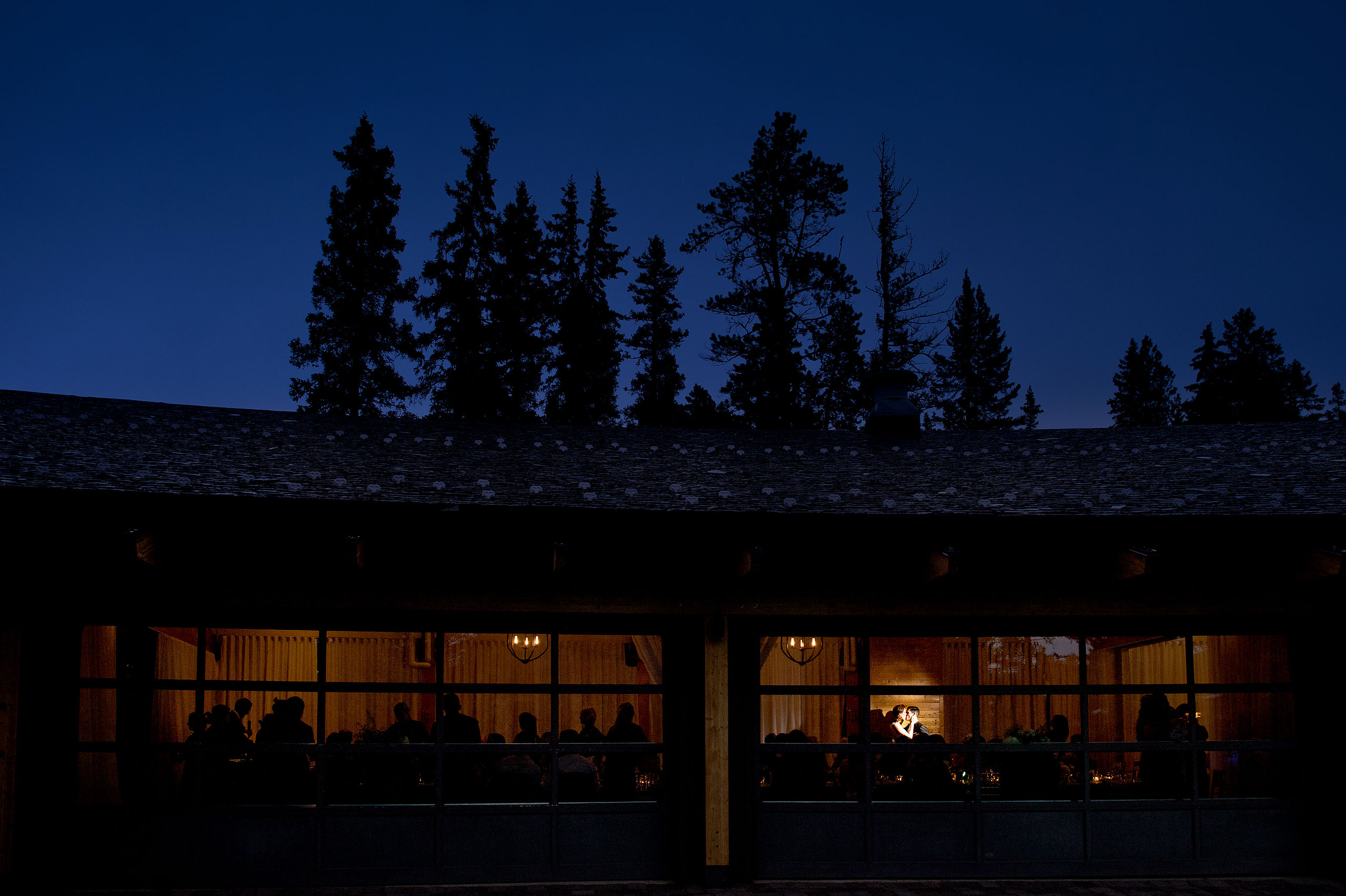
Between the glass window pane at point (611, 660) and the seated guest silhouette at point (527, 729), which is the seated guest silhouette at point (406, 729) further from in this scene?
the glass window pane at point (611, 660)

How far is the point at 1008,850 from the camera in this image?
9.26 metres

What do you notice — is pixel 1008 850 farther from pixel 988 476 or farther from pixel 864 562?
pixel 988 476

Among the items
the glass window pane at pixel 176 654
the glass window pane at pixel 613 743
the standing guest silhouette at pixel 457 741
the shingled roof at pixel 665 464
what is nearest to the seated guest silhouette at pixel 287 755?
the glass window pane at pixel 176 654

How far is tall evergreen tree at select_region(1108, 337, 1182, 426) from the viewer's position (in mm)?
43031

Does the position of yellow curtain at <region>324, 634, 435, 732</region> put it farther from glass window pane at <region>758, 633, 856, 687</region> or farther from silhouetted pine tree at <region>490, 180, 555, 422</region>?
silhouetted pine tree at <region>490, 180, 555, 422</region>

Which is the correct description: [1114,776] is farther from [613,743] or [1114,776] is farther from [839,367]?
[839,367]

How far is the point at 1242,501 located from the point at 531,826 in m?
6.76

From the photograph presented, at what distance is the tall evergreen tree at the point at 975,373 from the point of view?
36.9 meters

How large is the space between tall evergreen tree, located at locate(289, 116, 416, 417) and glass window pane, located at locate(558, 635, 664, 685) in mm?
18874

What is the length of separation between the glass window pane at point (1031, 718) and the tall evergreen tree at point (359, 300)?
2048cm

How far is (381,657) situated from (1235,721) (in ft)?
25.1

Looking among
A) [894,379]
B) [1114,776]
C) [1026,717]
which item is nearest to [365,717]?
[1026,717]

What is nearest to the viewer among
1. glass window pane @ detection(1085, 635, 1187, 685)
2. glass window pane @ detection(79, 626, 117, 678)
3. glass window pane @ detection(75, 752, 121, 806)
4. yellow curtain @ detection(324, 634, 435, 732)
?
glass window pane @ detection(75, 752, 121, 806)

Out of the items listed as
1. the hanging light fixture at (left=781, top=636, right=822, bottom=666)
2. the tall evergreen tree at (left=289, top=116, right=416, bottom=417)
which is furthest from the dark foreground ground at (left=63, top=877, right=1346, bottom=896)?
the tall evergreen tree at (left=289, top=116, right=416, bottom=417)
